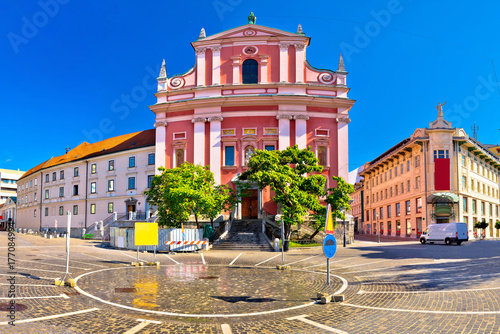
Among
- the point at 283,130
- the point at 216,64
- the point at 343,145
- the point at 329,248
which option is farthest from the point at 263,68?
the point at 329,248

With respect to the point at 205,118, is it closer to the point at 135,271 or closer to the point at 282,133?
the point at 282,133

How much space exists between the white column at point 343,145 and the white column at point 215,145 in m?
11.8

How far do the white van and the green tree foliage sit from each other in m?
20.8

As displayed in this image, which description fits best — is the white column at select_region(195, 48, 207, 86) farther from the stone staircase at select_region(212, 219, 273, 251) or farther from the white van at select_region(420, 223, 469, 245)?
the white van at select_region(420, 223, 469, 245)

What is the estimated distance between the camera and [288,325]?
7.66 metres

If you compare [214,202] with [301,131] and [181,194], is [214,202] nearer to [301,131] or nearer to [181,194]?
[181,194]

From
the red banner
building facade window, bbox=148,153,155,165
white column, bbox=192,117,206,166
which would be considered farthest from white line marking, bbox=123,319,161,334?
the red banner

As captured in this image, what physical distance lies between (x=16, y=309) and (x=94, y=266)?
9.09 metres

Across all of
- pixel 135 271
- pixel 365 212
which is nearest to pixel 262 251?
pixel 135 271

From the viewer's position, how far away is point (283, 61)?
4109cm

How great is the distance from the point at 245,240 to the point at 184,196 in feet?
19.6

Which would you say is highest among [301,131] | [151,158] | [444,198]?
[301,131]

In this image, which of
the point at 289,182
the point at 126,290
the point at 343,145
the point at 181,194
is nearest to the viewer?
the point at 126,290

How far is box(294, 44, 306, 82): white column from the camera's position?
134 feet
